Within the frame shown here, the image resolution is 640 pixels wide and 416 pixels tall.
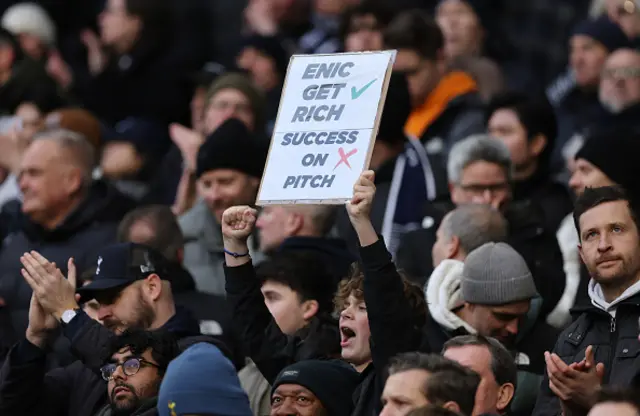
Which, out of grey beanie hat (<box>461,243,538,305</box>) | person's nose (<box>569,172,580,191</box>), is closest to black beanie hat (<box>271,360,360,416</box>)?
grey beanie hat (<box>461,243,538,305</box>)

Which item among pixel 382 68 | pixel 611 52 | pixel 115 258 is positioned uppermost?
pixel 382 68

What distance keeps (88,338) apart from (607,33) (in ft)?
18.7

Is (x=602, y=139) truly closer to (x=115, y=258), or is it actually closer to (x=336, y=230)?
(x=336, y=230)

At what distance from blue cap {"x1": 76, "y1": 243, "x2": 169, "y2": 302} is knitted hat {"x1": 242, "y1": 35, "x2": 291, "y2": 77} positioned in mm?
4830

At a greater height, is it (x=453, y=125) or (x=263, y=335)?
(x=263, y=335)

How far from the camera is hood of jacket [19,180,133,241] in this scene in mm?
10953

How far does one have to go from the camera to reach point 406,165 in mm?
11031

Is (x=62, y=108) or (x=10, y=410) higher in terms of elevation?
(x=10, y=410)

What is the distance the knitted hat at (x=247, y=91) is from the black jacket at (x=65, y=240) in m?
1.13

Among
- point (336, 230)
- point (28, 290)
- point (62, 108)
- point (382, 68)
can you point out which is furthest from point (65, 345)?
point (62, 108)

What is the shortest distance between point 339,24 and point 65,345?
4931 mm

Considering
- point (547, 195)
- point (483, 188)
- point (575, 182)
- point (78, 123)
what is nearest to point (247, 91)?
point (78, 123)

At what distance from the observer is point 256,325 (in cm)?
871

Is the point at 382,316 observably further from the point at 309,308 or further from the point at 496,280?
the point at 309,308
